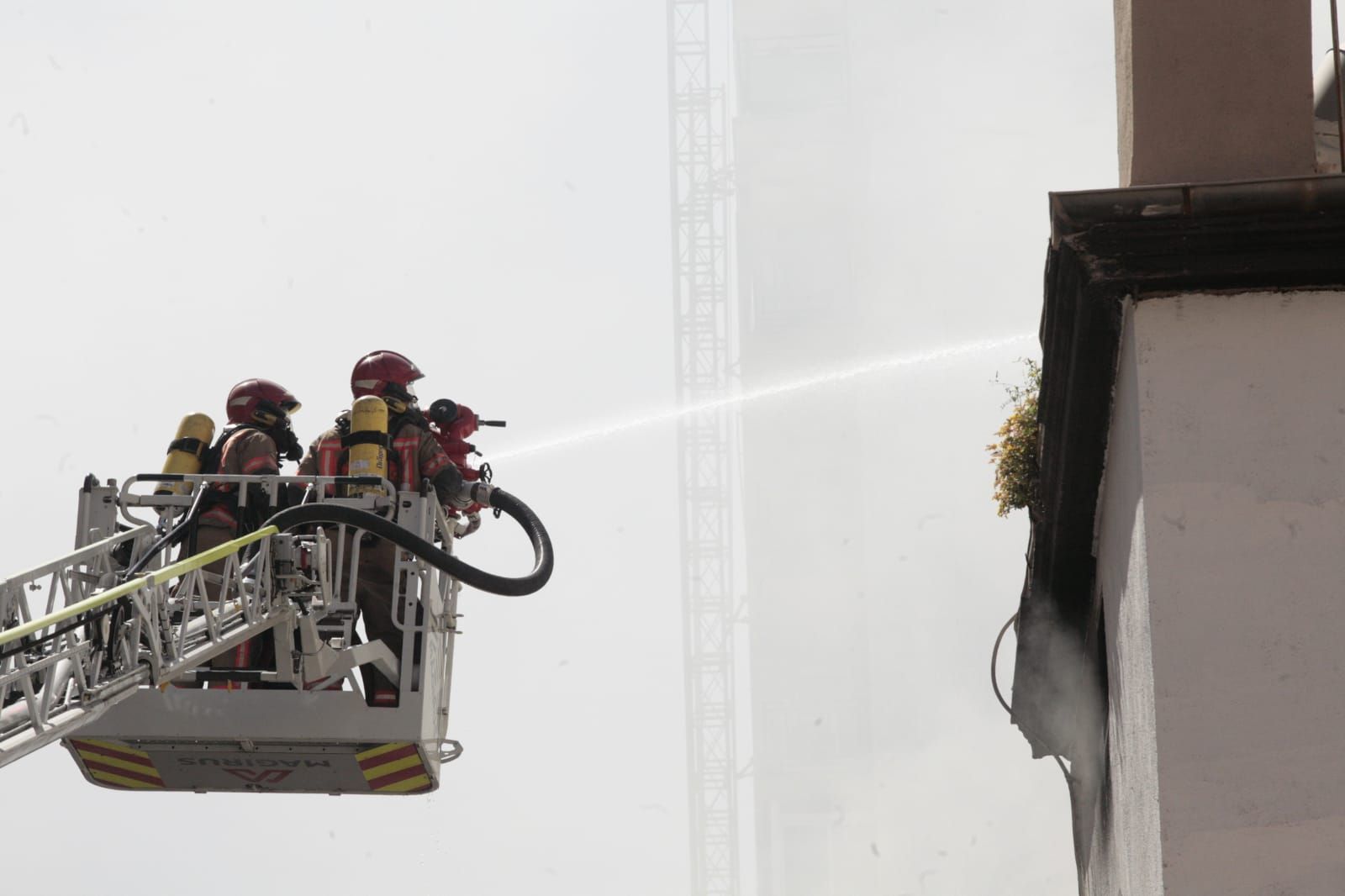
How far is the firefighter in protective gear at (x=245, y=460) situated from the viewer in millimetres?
11102

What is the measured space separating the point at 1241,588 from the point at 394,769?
18.4 ft

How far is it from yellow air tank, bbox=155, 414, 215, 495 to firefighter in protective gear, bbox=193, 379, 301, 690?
128 mm

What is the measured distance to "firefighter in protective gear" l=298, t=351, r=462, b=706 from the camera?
11367 millimetres

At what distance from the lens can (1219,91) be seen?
7.91 meters

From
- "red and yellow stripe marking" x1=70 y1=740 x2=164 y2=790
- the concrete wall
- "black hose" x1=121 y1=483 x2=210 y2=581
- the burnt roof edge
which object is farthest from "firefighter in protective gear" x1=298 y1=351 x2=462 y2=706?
the concrete wall

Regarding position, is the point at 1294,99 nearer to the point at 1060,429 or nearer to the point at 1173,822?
the point at 1060,429

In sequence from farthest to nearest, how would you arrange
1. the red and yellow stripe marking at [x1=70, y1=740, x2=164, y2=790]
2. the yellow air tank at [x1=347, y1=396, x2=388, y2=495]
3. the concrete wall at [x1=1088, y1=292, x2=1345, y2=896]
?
the red and yellow stripe marking at [x1=70, y1=740, x2=164, y2=790]
the yellow air tank at [x1=347, y1=396, x2=388, y2=495]
the concrete wall at [x1=1088, y1=292, x2=1345, y2=896]

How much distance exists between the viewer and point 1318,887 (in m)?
7.03

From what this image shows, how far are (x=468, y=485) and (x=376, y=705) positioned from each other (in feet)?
4.71

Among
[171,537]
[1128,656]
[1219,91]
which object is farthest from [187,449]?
[1219,91]

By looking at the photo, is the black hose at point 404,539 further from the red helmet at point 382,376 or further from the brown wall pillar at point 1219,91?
the brown wall pillar at point 1219,91

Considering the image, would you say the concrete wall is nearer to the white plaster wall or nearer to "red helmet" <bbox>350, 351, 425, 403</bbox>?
the white plaster wall

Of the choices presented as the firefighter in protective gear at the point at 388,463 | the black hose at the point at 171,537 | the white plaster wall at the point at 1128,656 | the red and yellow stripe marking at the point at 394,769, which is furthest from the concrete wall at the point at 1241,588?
the black hose at the point at 171,537

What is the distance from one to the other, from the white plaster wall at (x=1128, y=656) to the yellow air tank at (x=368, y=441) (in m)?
3.97
